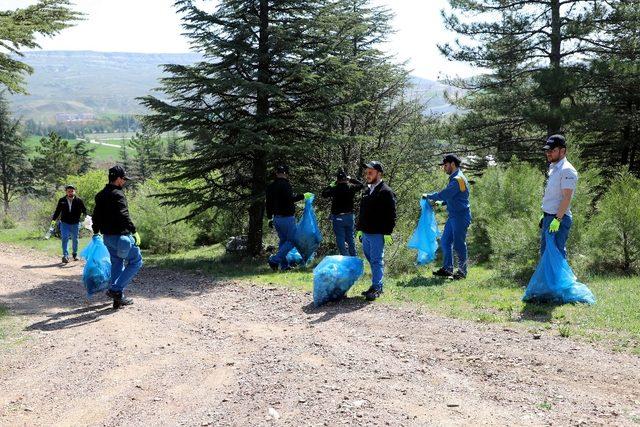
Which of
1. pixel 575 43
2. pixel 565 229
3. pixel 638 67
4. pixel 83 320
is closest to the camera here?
pixel 565 229

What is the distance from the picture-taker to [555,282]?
7.33 meters

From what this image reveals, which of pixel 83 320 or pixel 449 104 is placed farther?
pixel 449 104

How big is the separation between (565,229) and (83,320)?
7.01m

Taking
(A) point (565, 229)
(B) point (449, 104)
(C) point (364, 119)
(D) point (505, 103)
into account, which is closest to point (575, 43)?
(D) point (505, 103)

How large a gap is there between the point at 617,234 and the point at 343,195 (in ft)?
16.8

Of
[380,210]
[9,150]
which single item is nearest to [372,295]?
[380,210]

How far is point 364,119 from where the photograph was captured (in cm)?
1605

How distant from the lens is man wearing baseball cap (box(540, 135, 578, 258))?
23.4 feet

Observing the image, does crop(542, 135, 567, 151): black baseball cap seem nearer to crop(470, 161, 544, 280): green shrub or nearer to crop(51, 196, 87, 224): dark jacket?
crop(470, 161, 544, 280): green shrub

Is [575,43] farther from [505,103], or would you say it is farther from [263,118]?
[263,118]

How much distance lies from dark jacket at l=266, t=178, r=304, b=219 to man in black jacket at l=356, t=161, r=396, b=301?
10.6 feet

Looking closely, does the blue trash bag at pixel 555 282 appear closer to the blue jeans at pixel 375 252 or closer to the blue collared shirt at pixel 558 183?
the blue collared shirt at pixel 558 183

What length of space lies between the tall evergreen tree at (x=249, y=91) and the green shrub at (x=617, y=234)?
6264 mm

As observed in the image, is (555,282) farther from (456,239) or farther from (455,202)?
(455,202)
